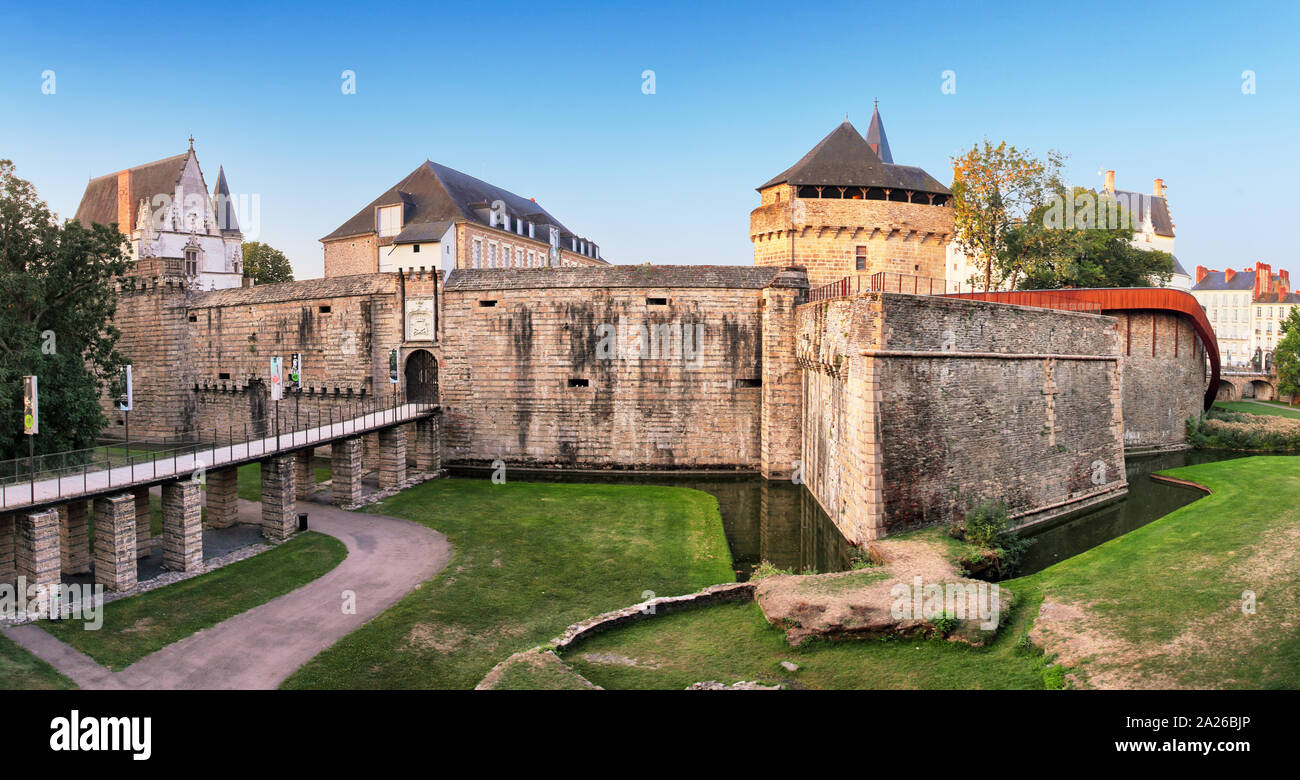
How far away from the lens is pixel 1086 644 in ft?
31.1

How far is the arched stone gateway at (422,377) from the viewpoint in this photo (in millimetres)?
28344

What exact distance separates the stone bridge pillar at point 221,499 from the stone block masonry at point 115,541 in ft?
15.8

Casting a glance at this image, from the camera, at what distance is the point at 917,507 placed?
55.0ft

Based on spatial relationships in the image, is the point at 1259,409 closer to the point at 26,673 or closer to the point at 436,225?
the point at 436,225

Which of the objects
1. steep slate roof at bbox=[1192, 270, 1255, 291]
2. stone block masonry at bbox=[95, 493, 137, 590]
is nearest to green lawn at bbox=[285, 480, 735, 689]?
stone block masonry at bbox=[95, 493, 137, 590]

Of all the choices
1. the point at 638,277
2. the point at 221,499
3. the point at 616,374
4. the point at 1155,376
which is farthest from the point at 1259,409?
the point at 221,499

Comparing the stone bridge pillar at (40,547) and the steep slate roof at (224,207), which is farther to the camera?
the steep slate roof at (224,207)

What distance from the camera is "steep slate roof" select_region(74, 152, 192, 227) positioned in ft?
141

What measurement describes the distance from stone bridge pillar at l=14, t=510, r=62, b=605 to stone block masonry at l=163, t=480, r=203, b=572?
2422 millimetres

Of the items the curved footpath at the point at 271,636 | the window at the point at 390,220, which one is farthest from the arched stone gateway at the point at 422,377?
the window at the point at 390,220

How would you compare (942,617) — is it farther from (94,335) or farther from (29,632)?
(94,335)

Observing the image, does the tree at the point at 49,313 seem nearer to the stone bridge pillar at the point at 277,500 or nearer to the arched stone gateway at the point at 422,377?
the stone bridge pillar at the point at 277,500

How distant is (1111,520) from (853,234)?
1631 centimetres
